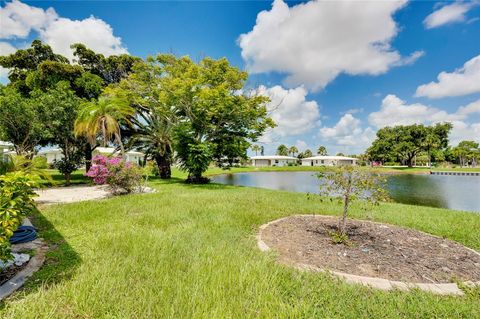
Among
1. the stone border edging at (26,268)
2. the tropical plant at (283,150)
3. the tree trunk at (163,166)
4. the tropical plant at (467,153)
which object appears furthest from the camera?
the tropical plant at (283,150)

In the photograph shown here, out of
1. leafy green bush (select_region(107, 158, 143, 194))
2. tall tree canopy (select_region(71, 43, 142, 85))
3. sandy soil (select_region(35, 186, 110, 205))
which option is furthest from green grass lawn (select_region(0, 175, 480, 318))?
tall tree canopy (select_region(71, 43, 142, 85))

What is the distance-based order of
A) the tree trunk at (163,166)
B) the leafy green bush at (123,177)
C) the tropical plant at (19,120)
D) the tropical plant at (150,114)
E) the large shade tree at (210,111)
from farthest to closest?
1. the tree trunk at (163,166)
2. the tropical plant at (150,114)
3. the large shade tree at (210,111)
4. the tropical plant at (19,120)
5. the leafy green bush at (123,177)

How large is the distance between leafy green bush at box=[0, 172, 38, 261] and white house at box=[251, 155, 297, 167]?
76.2 meters

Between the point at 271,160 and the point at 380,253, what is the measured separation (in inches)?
2987

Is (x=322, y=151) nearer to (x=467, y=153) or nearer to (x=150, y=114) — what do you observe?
(x=467, y=153)

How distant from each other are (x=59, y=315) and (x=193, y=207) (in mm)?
5156

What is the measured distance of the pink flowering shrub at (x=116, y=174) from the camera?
1043cm

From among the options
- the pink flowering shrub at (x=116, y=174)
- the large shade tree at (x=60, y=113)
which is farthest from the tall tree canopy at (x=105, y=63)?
the pink flowering shrub at (x=116, y=174)

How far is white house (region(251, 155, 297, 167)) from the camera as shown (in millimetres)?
78581

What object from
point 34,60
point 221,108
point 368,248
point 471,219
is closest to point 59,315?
point 368,248

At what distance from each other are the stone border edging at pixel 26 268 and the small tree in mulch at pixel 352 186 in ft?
15.8

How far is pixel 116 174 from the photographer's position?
34.2ft

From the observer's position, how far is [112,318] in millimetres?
2389

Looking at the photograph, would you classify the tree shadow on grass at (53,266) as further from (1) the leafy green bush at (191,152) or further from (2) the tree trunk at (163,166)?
(2) the tree trunk at (163,166)
